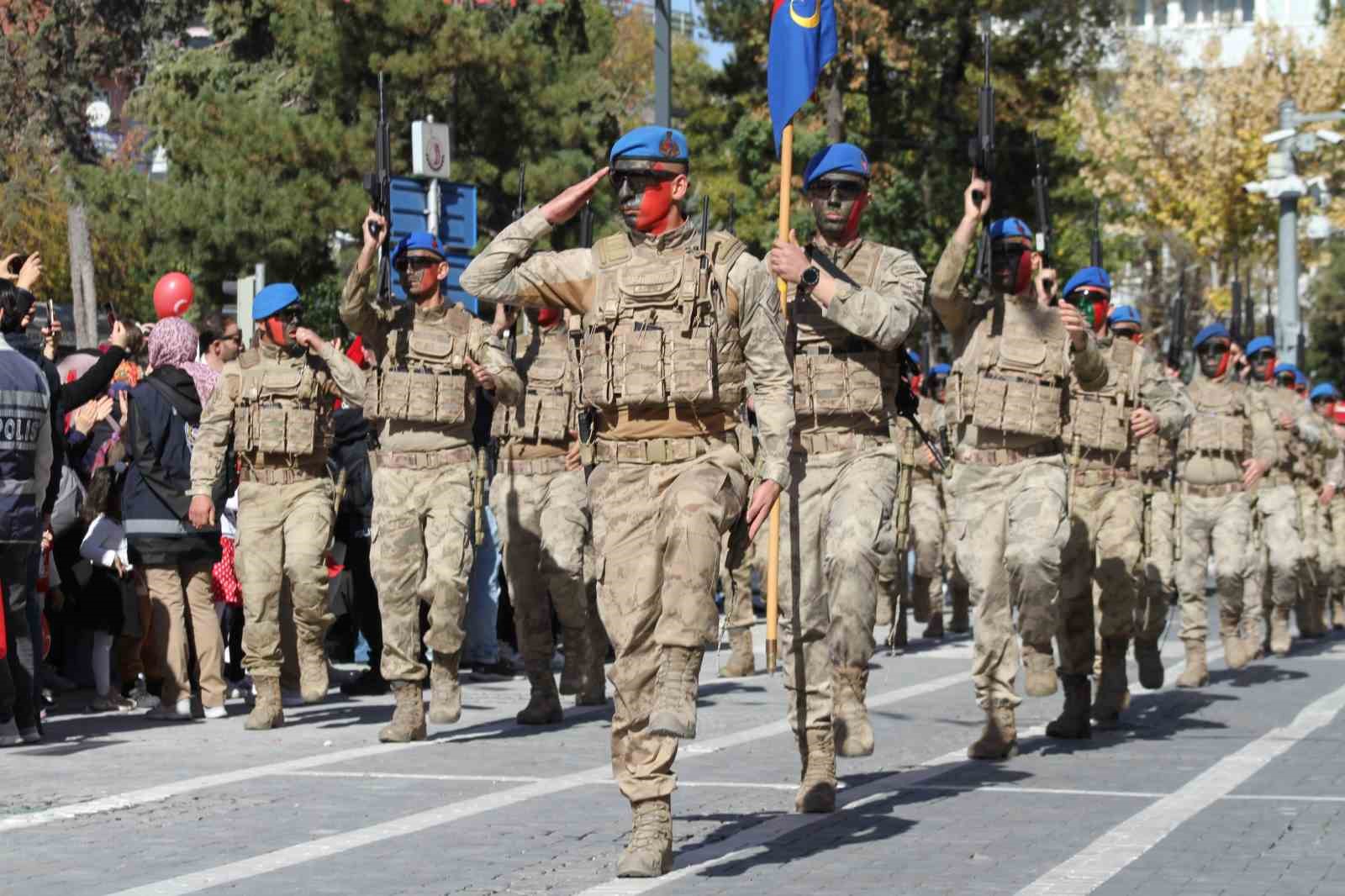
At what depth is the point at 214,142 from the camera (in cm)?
3588

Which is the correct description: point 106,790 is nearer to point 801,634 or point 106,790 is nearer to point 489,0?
point 801,634

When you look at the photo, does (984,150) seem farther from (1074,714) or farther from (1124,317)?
(1124,317)

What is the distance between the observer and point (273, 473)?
525 inches

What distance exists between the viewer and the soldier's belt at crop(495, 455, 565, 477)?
1440 centimetres

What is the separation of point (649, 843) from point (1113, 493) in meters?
6.55

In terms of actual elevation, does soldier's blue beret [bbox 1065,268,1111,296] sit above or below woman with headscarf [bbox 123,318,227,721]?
above

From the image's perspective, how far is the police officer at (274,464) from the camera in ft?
43.3

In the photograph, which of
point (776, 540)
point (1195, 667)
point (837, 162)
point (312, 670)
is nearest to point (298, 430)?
point (312, 670)

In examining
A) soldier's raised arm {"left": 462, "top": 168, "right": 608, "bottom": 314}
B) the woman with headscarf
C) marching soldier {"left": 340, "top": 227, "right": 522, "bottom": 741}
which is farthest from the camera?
the woman with headscarf

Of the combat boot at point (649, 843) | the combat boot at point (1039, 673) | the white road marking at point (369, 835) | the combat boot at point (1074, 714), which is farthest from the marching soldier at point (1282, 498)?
the combat boot at point (649, 843)

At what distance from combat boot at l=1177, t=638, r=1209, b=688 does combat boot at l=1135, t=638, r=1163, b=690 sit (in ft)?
4.33

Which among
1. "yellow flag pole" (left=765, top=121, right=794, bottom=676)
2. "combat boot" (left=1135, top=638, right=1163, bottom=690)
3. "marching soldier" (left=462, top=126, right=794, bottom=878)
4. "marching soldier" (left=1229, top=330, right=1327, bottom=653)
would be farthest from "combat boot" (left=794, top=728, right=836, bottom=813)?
"marching soldier" (left=1229, top=330, right=1327, bottom=653)

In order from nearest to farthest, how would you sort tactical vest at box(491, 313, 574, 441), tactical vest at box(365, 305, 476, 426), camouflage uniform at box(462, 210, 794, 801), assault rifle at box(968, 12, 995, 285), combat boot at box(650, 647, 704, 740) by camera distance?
combat boot at box(650, 647, 704, 740) < camouflage uniform at box(462, 210, 794, 801) < assault rifle at box(968, 12, 995, 285) < tactical vest at box(365, 305, 476, 426) < tactical vest at box(491, 313, 574, 441)

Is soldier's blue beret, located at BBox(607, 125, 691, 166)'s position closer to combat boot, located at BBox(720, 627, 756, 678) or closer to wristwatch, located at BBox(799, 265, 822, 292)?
wristwatch, located at BBox(799, 265, 822, 292)
